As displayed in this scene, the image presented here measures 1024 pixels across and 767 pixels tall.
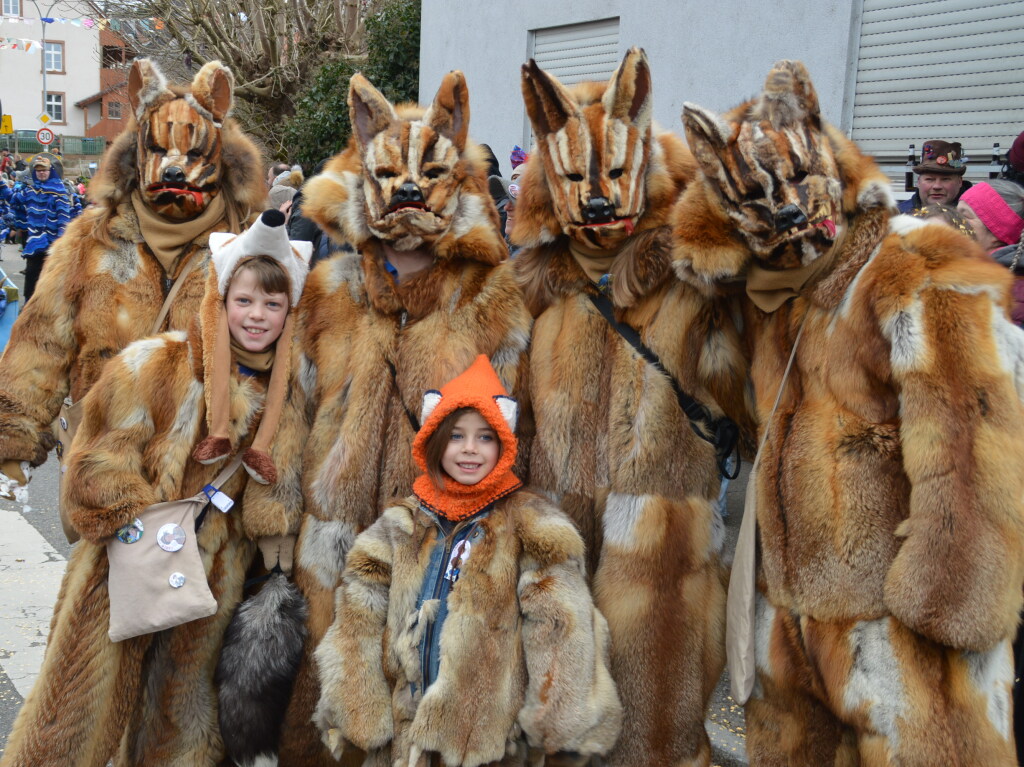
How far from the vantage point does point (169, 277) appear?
4.12 meters

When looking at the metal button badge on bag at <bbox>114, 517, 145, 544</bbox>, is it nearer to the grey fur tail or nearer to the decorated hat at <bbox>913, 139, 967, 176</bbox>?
the grey fur tail

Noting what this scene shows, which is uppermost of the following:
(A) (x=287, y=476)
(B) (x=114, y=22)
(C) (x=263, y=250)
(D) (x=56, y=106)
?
(D) (x=56, y=106)

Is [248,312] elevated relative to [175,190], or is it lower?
lower

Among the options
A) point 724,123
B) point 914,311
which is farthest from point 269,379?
point 914,311

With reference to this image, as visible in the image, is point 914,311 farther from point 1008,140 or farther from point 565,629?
point 1008,140

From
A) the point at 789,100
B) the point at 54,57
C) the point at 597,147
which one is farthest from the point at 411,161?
the point at 54,57

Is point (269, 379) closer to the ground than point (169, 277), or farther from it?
closer to the ground

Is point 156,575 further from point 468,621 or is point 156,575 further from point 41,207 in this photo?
point 41,207

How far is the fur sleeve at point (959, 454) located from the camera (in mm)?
2418

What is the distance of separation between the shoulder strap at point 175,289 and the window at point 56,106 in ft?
181

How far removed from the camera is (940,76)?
271 inches

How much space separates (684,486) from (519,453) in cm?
57

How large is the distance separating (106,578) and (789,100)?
2611 millimetres

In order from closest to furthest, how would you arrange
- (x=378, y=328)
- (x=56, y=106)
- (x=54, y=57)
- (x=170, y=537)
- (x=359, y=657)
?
(x=359, y=657), (x=170, y=537), (x=378, y=328), (x=54, y=57), (x=56, y=106)
